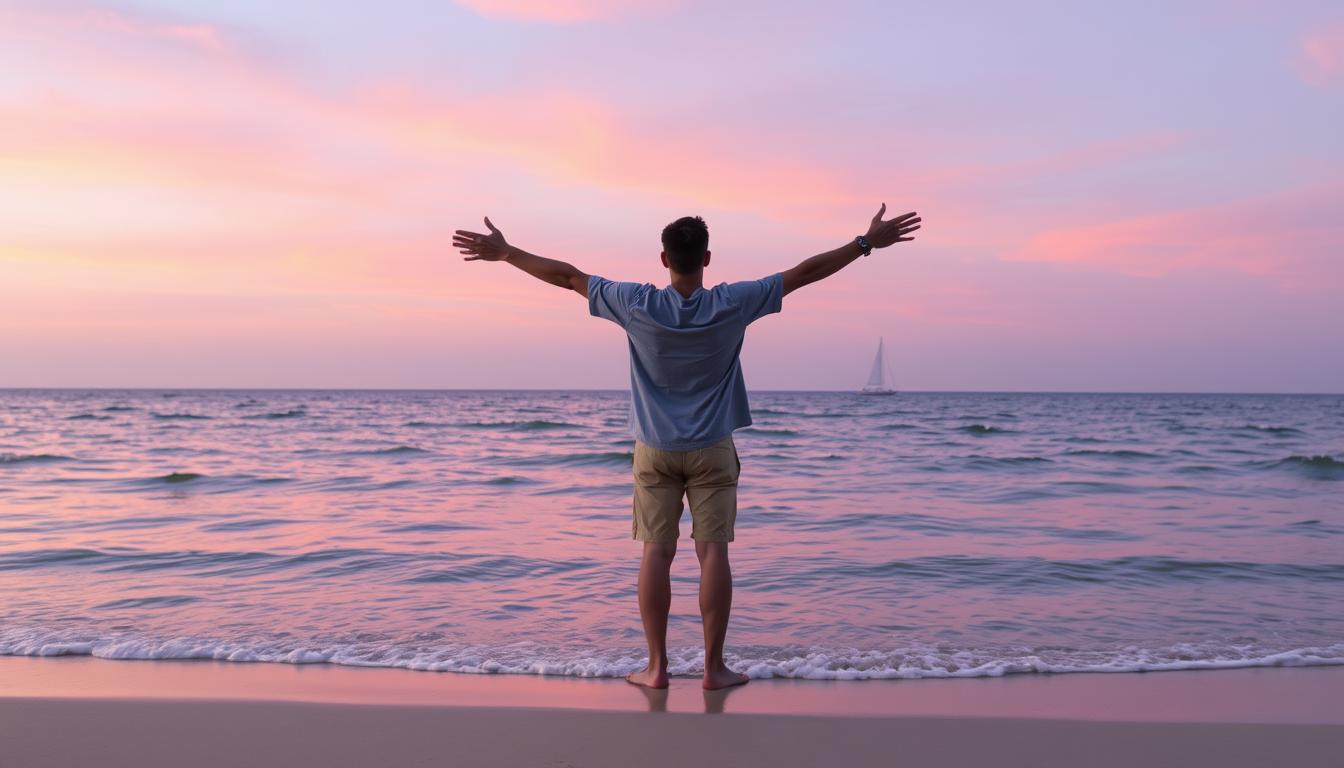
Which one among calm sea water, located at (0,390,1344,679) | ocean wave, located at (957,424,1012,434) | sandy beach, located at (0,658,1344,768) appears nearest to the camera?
sandy beach, located at (0,658,1344,768)

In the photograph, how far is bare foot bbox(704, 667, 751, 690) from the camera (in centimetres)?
419

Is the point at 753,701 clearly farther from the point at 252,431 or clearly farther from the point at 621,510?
the point at 252,431

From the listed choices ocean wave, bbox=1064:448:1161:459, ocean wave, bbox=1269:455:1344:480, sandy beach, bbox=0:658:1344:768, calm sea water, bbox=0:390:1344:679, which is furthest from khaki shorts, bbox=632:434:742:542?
ocean wave, bbox=1064:448:1161:459

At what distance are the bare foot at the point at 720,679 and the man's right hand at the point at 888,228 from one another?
197 centimetres

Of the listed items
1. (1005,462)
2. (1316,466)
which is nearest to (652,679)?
(1005,462)

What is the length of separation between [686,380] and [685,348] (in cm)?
15

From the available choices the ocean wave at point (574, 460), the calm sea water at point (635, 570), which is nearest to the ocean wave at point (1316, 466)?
the calm sea water at point (635, 570)

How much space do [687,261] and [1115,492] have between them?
11.7m

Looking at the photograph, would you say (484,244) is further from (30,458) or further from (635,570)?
(30,458)

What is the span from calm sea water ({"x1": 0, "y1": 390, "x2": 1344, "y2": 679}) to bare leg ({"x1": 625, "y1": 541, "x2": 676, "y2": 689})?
15.9 inches

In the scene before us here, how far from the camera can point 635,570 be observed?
24.0ft

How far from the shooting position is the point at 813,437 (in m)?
27.8

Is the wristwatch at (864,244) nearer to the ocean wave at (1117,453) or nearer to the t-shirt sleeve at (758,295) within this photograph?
the t-shirt sleeve at (758,295)

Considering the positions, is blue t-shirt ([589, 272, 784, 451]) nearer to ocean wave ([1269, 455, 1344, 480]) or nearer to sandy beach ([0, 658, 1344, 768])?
sandy beach ([0, 658, 1344, 768])
